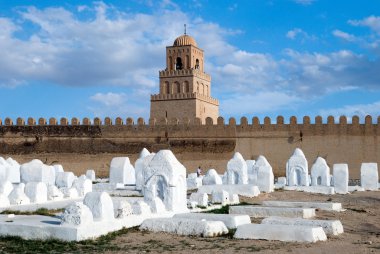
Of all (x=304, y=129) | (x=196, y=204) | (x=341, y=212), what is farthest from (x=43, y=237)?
(x=304, y=129)

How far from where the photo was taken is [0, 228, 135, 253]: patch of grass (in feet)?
23.6

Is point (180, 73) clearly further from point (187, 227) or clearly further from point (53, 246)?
point (53, 246)

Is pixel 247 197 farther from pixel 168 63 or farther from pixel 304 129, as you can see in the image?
pixel 168 63

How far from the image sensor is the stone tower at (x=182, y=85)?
35.1 meters

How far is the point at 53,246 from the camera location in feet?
24.4

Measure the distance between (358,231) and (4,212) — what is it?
247 inches

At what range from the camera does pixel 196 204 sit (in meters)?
11.9

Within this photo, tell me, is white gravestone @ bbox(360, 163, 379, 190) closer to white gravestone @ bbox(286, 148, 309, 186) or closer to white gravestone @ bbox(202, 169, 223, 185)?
white gravestone @ bbox(286, 148, 309, 186)

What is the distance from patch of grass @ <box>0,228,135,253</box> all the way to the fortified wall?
19659mm

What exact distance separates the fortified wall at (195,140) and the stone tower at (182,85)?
6144 millimetres

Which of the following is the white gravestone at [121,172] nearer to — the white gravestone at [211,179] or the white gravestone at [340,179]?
the white gravestone at [211,179]

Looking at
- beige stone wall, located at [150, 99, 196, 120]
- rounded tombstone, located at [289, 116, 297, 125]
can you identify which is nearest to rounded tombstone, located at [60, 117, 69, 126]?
beige stone wall, located at [150, 99, 196, 120]

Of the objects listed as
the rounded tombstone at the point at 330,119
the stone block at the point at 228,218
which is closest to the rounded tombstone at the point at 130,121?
the rounded tombstone at the point at 330,119

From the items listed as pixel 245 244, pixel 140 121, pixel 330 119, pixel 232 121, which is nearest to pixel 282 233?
pixel 245 244
